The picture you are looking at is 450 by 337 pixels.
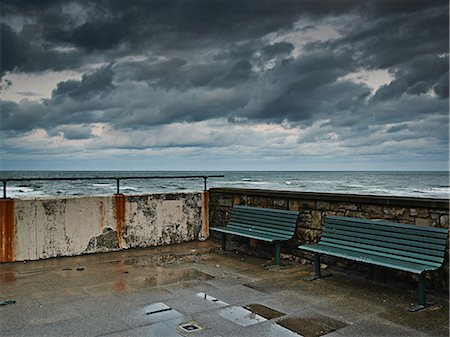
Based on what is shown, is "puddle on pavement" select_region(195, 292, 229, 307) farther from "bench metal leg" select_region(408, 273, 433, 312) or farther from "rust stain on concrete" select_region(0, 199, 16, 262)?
"rust stain on concrete" select_region(0, 199, 16, 262)

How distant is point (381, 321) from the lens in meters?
4.21

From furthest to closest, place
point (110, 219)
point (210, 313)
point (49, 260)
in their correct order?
point (110, 219), point (49, 260), point (210, 313)

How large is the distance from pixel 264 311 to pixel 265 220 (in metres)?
2.84

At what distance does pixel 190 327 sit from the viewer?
13.2 ft

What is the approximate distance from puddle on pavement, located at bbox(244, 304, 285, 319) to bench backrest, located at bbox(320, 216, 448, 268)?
1.67m

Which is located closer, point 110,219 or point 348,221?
point 348,221


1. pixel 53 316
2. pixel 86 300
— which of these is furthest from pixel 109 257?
pixel 53 316

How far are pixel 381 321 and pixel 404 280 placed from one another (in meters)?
1.43

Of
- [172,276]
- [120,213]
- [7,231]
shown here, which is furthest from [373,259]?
[7,231]

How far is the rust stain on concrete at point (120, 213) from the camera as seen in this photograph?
7719 mm

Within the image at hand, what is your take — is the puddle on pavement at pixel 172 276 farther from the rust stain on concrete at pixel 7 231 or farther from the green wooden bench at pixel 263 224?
the rust stain on concrete at pixel 7 231

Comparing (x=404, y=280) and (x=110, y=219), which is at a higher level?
(x=110, y=219)

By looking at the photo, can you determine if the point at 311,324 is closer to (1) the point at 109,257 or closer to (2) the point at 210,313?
(2) the point at 210,313

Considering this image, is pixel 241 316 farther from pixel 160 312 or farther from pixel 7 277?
pixel 7 277
